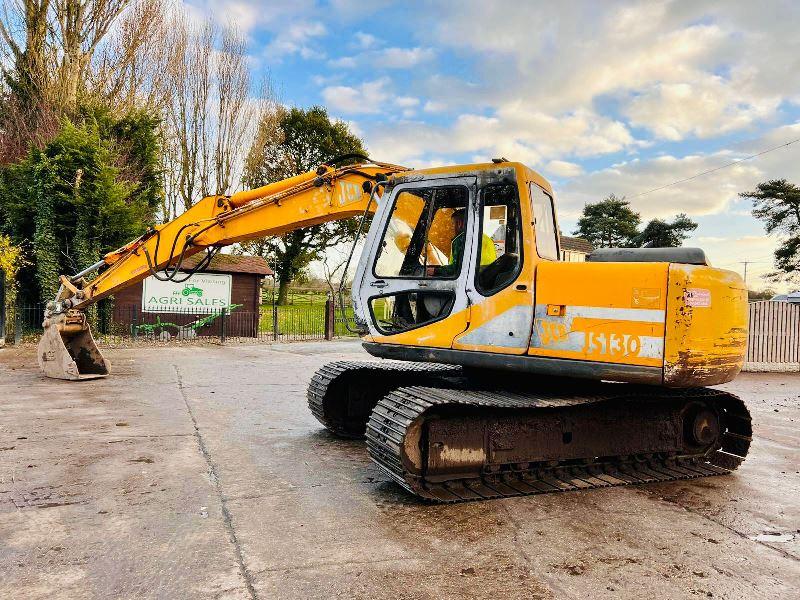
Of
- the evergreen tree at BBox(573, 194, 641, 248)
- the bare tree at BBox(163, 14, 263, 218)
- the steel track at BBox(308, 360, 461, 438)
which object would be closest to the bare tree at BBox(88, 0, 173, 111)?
the bare tree at BBox(163, 14, 263, 218)

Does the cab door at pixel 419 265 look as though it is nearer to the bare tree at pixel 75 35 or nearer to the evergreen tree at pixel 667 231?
the bare tree at pixel 75 35

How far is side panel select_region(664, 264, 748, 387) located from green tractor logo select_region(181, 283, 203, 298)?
19.6 meters

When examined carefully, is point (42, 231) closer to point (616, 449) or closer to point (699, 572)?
point (616, 449)

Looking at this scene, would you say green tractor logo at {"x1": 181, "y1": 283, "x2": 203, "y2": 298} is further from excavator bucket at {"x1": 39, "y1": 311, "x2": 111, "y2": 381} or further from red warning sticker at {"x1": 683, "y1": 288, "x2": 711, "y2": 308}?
red warning sticker at {"x1": 683, "y1": 288, "x2": 711, "y2": 308}

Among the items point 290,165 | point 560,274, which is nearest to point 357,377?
point 560,274

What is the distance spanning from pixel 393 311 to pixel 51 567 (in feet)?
9.88

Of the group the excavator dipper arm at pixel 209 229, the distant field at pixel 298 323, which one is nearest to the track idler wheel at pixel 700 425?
the excavator dipper arm at pixel 209 229

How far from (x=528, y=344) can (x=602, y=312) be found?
588 mm

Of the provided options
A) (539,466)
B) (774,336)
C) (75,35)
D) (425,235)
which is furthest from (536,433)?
(75,35)

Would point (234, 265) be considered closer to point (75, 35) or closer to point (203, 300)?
point (203, 300)

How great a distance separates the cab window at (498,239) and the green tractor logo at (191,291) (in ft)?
61.1

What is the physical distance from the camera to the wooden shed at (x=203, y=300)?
67.9ft

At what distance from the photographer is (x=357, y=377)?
6477 mm

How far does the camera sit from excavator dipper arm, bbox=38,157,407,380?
6391 millimetres
